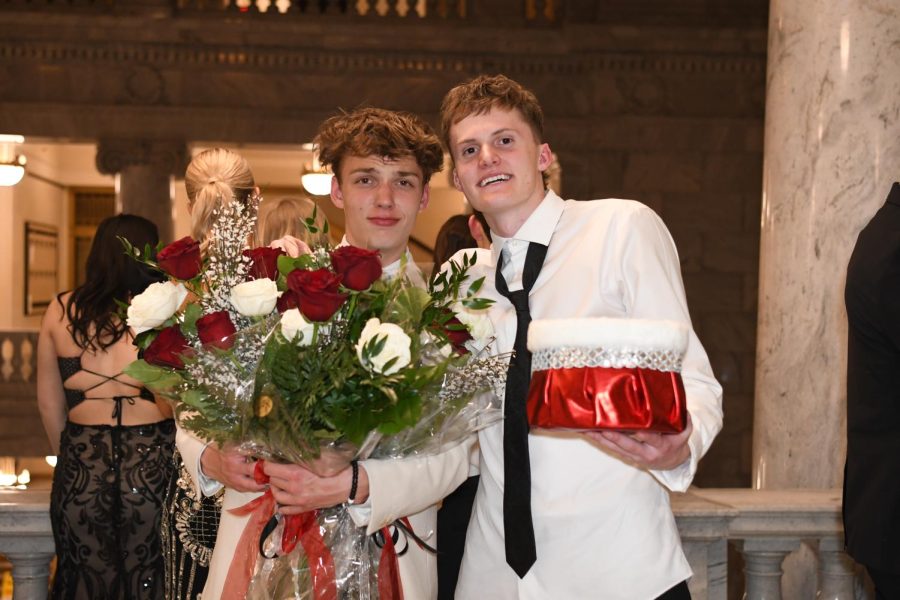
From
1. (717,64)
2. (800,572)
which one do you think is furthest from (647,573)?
(717,64)

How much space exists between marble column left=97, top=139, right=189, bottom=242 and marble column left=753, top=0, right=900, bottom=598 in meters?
7.24

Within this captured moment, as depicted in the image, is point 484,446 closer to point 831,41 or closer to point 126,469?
point 126,469

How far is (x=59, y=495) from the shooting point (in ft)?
12.7

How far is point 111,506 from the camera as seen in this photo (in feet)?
13.3

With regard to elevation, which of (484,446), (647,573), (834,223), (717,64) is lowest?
(647,573)

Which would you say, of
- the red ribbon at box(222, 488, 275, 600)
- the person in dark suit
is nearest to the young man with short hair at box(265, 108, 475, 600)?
the red ribbon at box(222, 488, 275, 600)

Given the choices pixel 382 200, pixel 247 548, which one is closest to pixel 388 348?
pixel 247 548

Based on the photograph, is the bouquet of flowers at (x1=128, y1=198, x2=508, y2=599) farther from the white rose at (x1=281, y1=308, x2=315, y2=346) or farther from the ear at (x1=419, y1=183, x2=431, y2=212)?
the ear at (x1=419, y1=183, x2=431, y2=212)

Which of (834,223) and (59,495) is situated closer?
(59,495)

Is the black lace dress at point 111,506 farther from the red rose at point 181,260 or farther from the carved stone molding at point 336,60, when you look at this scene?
the carved stone molding at point 336,60

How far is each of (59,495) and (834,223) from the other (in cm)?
303

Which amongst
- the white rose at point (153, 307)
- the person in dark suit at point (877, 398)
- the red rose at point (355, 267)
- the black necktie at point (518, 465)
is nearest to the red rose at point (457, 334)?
the black necktie at point (518, 465)

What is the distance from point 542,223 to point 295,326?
0.74 metres

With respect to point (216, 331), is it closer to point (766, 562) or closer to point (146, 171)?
point (766, 562)
